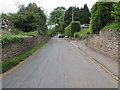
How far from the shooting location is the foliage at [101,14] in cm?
1401

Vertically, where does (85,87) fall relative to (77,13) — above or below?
below

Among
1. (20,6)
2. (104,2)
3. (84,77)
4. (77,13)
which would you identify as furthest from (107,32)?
(77,13)

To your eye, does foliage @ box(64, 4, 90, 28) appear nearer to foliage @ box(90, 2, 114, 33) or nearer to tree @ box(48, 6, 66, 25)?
tree @ box(48, 6, 66, 25)

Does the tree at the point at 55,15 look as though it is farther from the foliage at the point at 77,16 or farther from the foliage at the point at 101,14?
the foliage at the point at 101,14

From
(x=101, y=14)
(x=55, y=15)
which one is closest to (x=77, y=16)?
(x=55, y=15)

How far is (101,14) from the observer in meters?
14.4

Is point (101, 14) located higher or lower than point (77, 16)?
lower

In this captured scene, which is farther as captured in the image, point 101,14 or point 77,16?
point 77,16

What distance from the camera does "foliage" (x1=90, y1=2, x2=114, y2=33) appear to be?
14.0 metres

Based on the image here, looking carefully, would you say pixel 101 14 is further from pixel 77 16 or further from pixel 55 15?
pixel 55 15

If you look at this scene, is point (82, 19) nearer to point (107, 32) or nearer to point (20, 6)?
point (20, 6)

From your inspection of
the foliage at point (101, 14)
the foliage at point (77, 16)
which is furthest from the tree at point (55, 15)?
the foliage at point (101, 14)

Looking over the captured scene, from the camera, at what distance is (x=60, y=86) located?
4.98 meters

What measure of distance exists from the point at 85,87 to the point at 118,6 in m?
6.47
